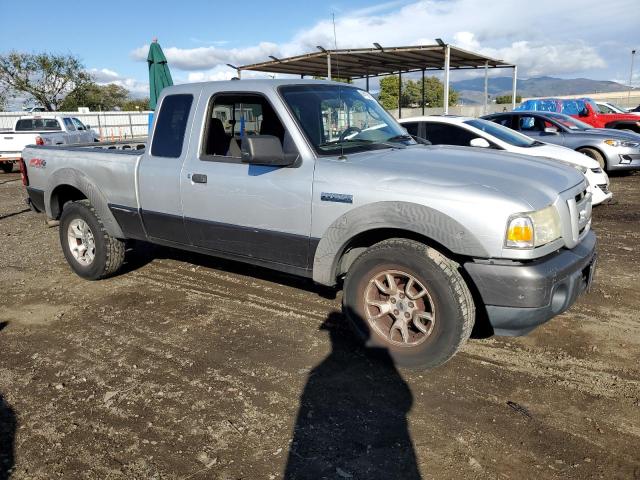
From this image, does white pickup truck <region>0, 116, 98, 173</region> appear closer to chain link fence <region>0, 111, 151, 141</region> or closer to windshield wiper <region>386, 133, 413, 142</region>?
chain link fence <region>0, 111, 151, 141</region>

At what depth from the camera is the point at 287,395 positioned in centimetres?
329

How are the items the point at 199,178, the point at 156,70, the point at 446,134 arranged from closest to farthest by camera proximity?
the point at 199,178, the point at 446,134, the point at 156,70

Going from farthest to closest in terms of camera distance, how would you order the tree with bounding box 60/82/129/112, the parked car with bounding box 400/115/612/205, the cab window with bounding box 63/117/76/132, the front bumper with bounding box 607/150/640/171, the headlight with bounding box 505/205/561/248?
the tree with bounding box 60/82/129/112 < the cab window with bounding box 63/117/76/132 < the front bumper with bounding box 607/150/640/171 < the parked car with bounding box 400/115/612/205 < the headlight with bounding box 505/205/561/248

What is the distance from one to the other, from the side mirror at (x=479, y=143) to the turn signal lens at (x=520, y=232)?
17.0 feet

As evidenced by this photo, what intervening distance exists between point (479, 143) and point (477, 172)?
16.3ft

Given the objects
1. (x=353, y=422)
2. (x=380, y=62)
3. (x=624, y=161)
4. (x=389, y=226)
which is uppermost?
(x=380, y=62)

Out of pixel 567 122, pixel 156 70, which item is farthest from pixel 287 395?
pixel 567 122

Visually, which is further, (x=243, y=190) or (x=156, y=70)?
(x=156, y=70)

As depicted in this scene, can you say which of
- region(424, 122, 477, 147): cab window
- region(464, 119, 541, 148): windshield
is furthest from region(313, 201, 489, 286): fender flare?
region(464, 119, 541, 148): windshield

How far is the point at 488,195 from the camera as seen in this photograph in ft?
10.2

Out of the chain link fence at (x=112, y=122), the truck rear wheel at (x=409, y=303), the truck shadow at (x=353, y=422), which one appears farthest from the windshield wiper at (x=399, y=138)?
the chain link fence at (x=112, y=122)

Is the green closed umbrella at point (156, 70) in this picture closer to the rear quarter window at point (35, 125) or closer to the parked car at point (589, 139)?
the parked car at point (589, 139)

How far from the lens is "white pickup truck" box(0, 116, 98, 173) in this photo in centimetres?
1617

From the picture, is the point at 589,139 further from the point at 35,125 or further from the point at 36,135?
the point at 35,125
